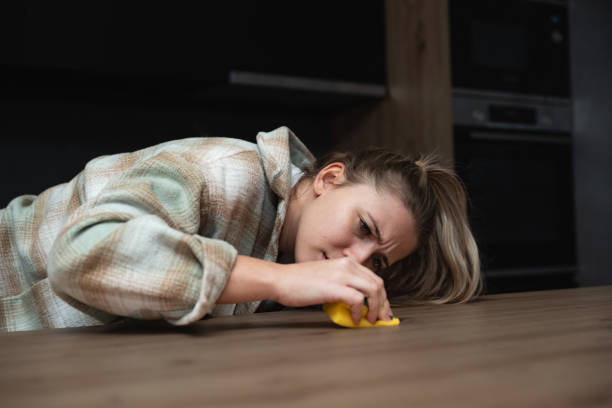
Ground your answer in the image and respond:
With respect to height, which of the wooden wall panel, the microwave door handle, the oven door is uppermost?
the wooden wall panel

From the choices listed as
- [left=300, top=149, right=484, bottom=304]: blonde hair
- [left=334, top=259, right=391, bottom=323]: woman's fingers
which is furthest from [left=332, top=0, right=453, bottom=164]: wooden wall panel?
[left=334, top=259, right=391, bottom=323]: woman's fingers

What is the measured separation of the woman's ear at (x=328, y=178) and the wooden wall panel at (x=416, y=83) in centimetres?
99

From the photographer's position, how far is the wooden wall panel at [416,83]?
2.18 meters

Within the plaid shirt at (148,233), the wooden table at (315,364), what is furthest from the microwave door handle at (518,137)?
the wooden table at (315,364)

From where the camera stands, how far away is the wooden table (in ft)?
1.33

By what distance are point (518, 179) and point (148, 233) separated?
1.95m

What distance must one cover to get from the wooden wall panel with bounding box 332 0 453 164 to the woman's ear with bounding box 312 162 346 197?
38.9 inches

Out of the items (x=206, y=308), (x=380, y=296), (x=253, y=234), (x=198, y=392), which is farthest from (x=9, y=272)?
(x=198, y=392)

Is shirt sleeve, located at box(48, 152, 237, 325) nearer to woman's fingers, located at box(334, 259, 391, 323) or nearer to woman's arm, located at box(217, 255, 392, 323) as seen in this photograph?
woman's arm, located at box(217, 255, 392, 323)

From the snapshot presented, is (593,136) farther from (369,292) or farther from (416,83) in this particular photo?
(369,292)

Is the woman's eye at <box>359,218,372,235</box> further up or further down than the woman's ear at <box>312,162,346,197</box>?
further down

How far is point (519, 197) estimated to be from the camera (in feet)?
7.86

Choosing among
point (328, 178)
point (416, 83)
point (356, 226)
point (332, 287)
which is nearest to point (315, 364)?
point (332, 287)

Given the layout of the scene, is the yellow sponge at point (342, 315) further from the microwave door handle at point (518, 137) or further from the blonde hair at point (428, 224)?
the microwave door handle at point (518, 137)
